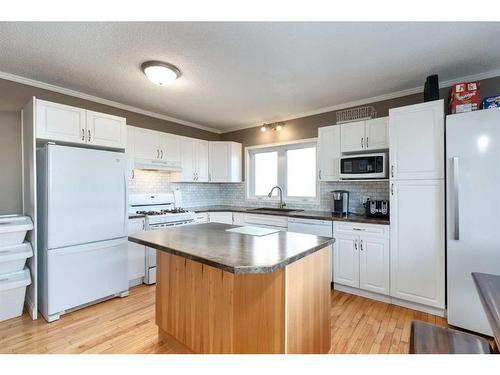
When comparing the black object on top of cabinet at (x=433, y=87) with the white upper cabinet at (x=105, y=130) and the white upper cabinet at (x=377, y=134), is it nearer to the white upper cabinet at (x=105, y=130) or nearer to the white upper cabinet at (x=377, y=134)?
the white upper cabinet at (x=377, y=134)

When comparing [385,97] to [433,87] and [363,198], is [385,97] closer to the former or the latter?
[433,87]

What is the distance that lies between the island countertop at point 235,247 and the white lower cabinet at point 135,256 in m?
1.33

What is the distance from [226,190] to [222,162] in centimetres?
72

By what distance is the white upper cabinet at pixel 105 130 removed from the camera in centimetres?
274

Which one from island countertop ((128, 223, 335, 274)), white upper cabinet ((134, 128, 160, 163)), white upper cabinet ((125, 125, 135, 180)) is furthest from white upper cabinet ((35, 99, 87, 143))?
island countertop ((128, 223, 335, 274))

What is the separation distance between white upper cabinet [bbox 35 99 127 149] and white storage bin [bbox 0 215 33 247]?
0.84 m

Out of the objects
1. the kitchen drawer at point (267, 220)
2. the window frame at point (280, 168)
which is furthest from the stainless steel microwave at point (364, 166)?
the kitchen drawer at point (267, 220)

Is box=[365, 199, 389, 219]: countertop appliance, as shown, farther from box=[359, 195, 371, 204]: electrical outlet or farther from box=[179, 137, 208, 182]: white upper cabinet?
box=[179, 137, 208, 182]: white upper cabinet

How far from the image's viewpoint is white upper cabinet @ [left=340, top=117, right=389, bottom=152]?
2975 millimetres

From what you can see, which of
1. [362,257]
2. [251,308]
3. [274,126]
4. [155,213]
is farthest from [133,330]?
[274,126]

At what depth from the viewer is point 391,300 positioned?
2.74m
